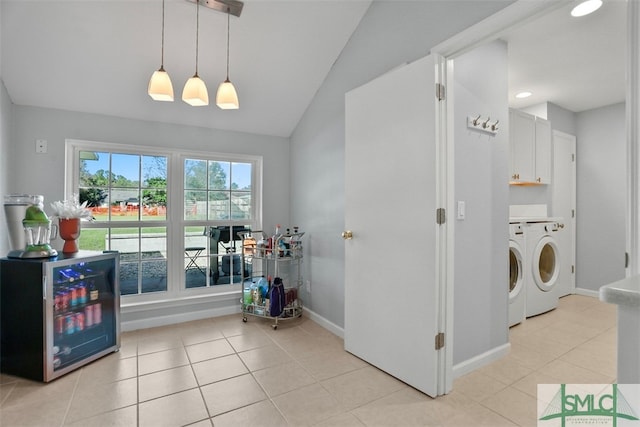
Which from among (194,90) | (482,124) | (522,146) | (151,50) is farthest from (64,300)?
(522,146)

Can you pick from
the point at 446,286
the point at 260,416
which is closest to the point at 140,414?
the point at 260,416

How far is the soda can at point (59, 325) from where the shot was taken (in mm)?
2111

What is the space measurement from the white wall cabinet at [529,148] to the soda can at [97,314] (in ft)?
13.8

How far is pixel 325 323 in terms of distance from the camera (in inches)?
118

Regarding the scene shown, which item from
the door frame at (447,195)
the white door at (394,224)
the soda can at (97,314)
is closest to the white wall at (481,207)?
the door frame at (447,195)

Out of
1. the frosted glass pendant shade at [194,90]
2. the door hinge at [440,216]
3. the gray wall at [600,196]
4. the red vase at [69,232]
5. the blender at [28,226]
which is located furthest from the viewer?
the gray wall at [600,196]

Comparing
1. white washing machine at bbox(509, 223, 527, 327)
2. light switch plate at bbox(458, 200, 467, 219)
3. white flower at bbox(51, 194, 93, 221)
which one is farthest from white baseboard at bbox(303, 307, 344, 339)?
white flower at bbox(51, 194, 93, 221)

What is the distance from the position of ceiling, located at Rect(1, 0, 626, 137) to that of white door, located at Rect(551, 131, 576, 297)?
102 centimetres

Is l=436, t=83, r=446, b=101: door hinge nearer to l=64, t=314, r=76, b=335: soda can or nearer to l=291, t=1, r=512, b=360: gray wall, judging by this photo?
l=291, t=1, r=512, b=360: gray wall

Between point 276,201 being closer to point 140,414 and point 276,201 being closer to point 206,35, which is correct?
point 206,35

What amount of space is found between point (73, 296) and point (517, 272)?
12.7 ft

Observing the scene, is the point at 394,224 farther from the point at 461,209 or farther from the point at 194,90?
the point at 194,90

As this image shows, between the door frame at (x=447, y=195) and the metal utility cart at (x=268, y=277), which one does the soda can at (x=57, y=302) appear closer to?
the metal utility cart at (x=268, y=277)

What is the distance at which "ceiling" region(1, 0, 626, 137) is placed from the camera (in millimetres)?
2193
